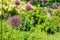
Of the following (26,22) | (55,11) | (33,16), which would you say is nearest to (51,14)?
(55,11)

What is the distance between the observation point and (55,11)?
663cm

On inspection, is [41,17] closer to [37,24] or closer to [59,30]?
[37,24]

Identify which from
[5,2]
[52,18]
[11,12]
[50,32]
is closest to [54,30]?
[50,32]

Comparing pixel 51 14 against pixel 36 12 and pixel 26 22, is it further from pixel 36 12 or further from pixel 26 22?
pixel 26 22

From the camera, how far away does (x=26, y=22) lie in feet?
18.5

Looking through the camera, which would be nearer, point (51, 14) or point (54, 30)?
point (54, 30)

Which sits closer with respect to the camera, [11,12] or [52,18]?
[52,18]

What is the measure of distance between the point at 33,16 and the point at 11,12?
0.81m

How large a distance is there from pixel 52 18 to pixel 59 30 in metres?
0.52

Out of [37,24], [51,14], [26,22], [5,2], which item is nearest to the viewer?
[26,22]

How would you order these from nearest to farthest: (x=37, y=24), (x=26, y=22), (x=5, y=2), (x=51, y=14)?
(x=26, y=22) < (x=37, y=24) < (x=51, y=14) < (x=5, y=2)

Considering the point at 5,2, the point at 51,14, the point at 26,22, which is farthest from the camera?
the point at 5,2

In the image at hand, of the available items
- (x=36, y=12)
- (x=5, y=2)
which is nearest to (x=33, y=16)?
(x=36, y=12)

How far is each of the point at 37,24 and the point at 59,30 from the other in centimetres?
64
